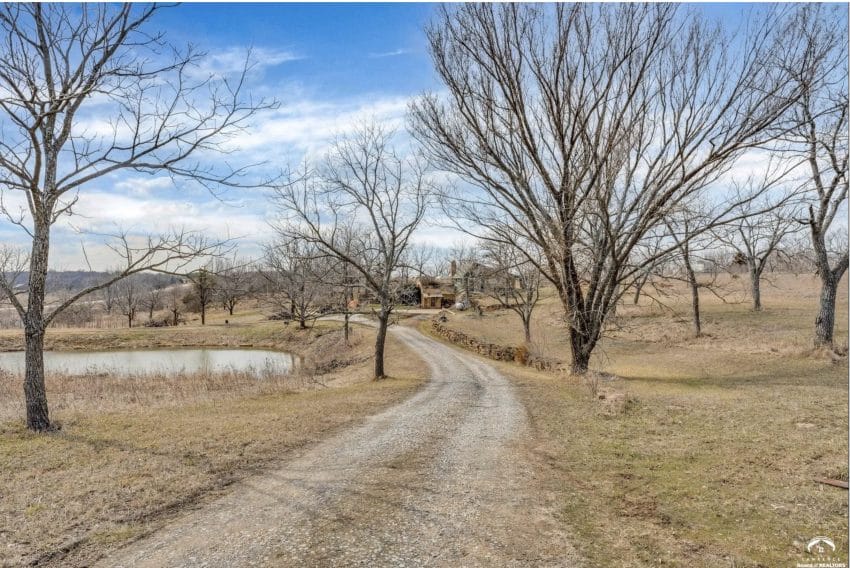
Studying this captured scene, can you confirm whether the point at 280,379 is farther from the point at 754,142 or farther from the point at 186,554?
the point at 754,142

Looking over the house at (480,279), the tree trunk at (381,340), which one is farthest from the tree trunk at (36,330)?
the house at (480,279)

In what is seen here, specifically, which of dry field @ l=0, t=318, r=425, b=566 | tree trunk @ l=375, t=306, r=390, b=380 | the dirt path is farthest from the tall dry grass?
the dirt path

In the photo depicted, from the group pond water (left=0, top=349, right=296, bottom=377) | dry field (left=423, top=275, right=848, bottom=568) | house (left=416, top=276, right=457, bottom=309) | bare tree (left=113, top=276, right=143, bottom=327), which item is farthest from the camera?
bare tree (left=113, top=276, right=143, bottom=327)

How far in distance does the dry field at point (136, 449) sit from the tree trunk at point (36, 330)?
0.39 meters

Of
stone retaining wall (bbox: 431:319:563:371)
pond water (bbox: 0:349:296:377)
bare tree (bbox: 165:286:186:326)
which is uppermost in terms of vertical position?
bare tree (bbox: 165:286:186:326)

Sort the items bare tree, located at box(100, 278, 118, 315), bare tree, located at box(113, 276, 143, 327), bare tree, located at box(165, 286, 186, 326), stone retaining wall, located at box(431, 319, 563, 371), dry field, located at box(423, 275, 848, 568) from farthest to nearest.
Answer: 1. bare tree, located at box(100, 278, 118, 315)
2. bare tree, located at box(113, 276, 143, 327)
3. bare tree, located at box(165, 286, 186, 326)
4. stone retaining wall, located at box(431, 319, 563, 371)
5. dry field, located at box(423, 275, 848, 568)

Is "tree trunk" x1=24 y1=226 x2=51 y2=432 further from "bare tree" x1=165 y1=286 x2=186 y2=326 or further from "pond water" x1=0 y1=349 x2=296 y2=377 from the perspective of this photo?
"bare tree" x1=165 y1=286 x2=186 y2=326

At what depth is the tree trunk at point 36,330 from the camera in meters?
8.95

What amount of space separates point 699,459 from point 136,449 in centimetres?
949

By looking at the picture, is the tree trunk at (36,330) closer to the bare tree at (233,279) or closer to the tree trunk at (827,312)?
the bare tree at (233,279)

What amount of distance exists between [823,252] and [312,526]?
21.8 meters

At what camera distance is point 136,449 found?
7.82 m

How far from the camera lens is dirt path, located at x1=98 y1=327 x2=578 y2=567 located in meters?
4.65

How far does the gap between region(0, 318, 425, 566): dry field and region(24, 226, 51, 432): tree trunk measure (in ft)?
1.29
